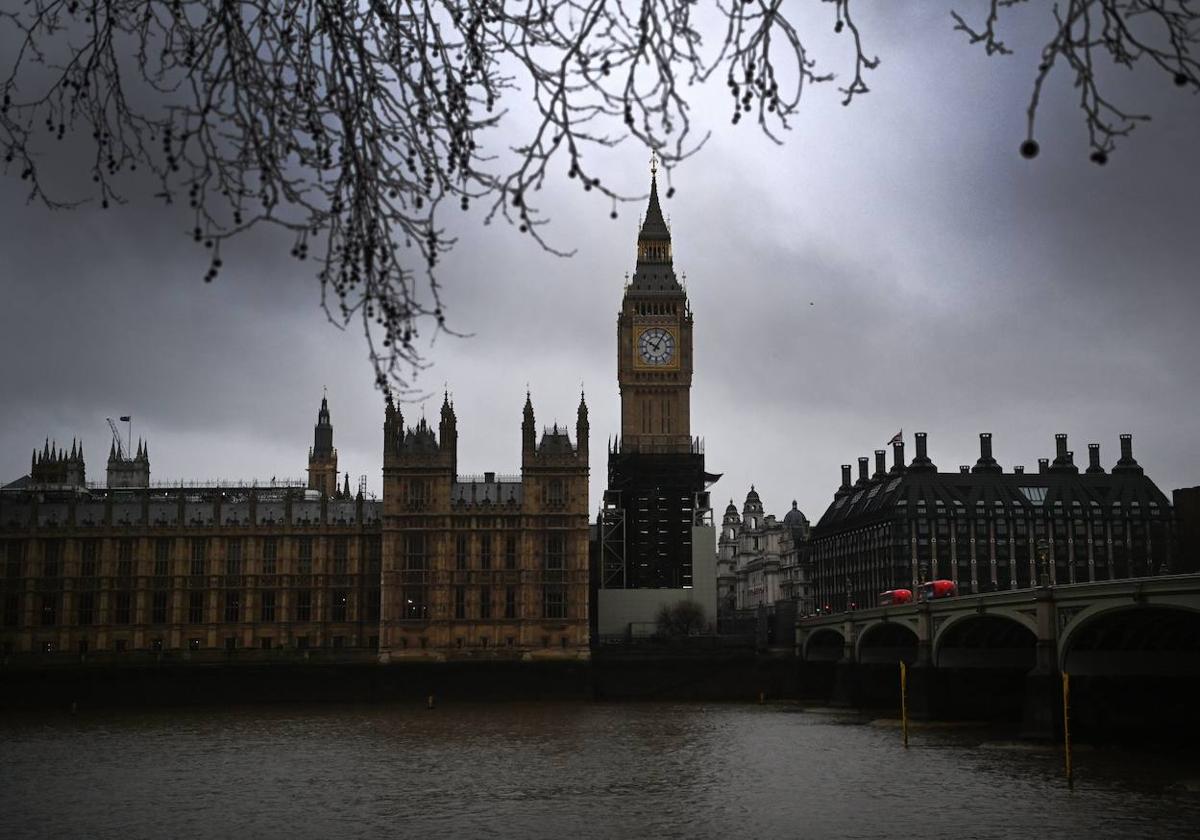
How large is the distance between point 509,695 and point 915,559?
6565 cm

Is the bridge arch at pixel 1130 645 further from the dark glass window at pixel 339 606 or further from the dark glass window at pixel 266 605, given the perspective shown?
the dark glass window at pixel 266 605

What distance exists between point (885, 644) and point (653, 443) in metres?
45.0

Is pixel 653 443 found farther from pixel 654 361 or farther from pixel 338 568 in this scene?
pixel 338 568

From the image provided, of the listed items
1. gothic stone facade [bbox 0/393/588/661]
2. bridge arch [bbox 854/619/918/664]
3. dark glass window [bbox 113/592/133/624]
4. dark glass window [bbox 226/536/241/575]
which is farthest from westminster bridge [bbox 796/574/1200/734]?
dark glass window [bbox 113/592/133/624]

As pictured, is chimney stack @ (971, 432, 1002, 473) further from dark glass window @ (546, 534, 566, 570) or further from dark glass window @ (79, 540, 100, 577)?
dark glass window @ (79, 540, 100, 577)

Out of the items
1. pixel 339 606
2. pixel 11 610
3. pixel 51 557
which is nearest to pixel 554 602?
pixel 339 606

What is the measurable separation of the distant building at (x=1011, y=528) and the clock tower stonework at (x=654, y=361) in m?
29.6

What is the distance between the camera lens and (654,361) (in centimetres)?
13912

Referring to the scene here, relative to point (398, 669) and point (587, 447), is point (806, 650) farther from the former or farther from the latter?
point (398, 669)

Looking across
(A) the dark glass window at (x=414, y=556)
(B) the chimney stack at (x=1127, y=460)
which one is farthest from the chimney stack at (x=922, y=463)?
(A) the dark glass window at (x=414, y=556)

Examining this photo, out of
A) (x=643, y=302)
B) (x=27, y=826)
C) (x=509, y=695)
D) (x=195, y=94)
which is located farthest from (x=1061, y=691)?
(x=643, y=302)

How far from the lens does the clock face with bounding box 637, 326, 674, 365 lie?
5477 inches

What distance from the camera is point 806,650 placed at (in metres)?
106

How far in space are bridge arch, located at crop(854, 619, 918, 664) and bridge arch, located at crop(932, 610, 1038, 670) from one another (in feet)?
39.1
